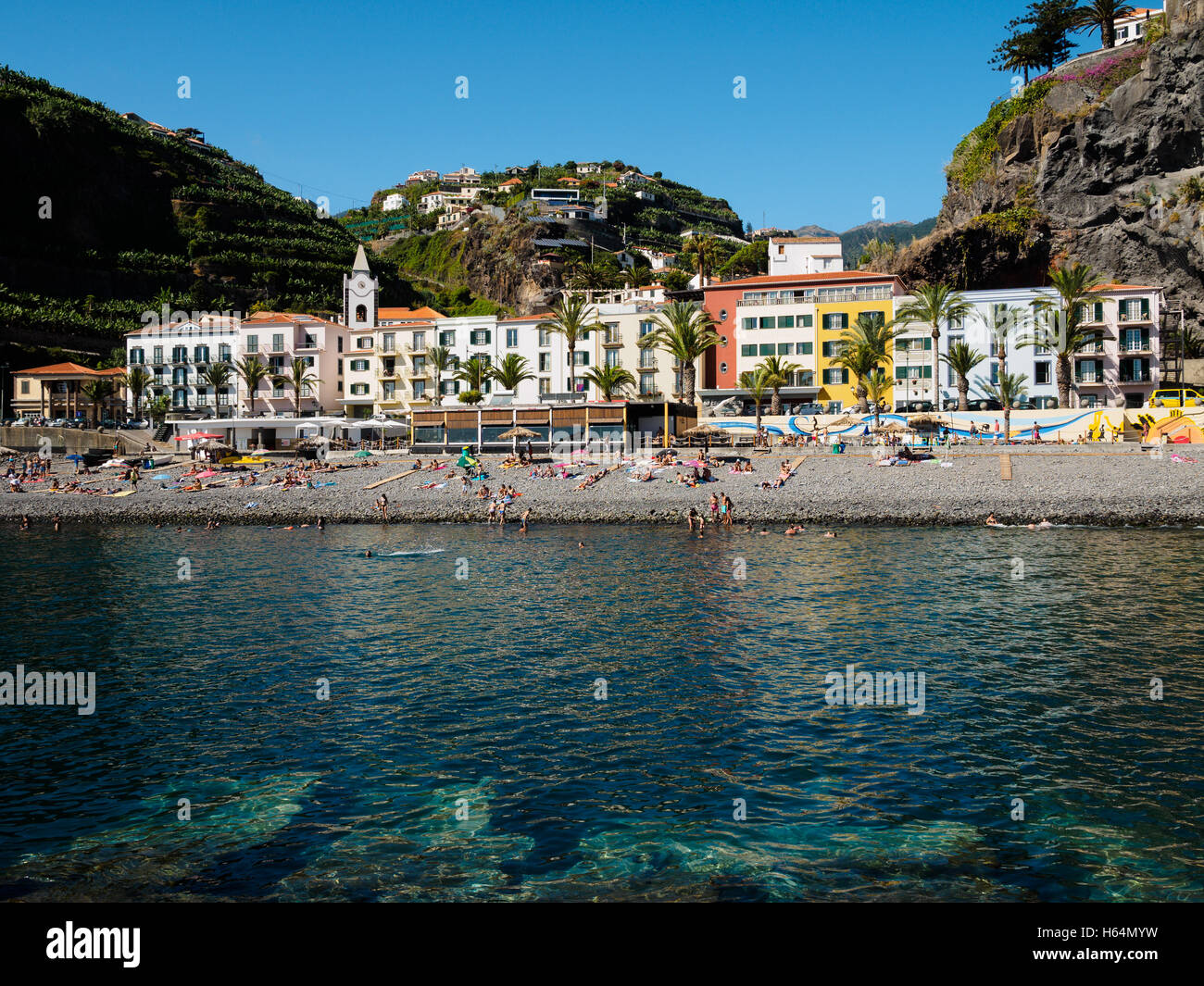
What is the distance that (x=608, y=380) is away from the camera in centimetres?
7250

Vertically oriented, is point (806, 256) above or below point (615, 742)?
above

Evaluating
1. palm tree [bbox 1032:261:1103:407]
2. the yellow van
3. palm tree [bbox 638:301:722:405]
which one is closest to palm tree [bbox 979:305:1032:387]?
palm tree [bbox 1032:261:1103:407]

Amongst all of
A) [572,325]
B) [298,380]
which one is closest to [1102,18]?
[572,325]

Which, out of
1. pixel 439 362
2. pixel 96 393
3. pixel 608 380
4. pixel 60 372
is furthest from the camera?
pixel 60 372

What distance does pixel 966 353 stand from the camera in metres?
66.1

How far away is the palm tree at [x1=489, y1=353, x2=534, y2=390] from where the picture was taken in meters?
76.3

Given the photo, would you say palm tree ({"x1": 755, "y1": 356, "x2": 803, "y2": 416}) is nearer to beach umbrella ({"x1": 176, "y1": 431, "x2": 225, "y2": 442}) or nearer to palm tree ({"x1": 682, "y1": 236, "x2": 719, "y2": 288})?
palm tree ({"x1": 682, "y1": 236, "x2": 719, "y2": 288})

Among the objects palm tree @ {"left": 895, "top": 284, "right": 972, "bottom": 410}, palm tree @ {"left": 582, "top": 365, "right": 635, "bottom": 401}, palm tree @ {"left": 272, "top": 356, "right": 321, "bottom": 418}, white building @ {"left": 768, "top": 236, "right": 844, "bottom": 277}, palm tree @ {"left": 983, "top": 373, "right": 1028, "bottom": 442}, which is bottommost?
palm tree @ {"left": 983, "top": 373, "right": 1028, "bottom": 442}

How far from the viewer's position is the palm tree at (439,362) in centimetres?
8088

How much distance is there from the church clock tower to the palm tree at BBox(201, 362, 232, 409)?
31387mm

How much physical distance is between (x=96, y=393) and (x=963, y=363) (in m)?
77.3

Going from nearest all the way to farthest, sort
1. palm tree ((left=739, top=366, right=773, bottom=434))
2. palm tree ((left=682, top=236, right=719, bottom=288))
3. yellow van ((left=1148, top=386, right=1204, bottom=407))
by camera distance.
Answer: yellow van ((left=1148, top=386, right=1204, bottom=407)) → palm tree ((left=739, top=366, right=773, bottom=434)) → palm tree ((left=682, top=236, right=719, bottom=288))

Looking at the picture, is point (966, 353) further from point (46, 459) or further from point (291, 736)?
point (46, 459)

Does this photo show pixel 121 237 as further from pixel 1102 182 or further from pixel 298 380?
pixel 1102 182
